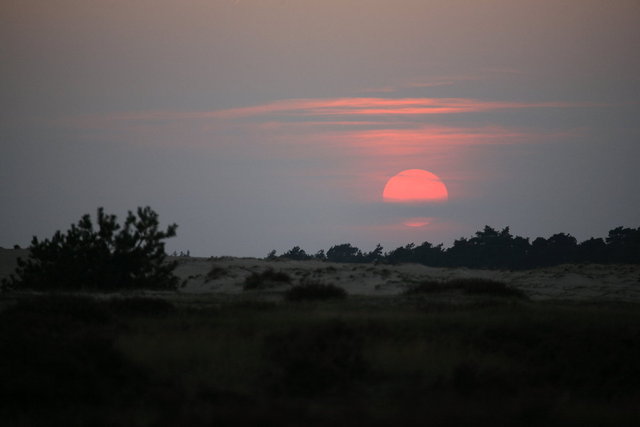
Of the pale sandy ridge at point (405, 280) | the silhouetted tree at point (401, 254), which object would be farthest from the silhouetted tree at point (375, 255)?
the pale sandy ridge at point (405, 280)

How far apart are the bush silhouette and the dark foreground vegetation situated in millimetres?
11609

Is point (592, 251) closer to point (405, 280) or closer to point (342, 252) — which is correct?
point (342, 252)

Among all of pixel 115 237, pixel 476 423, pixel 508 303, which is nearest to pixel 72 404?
pixel 476 423

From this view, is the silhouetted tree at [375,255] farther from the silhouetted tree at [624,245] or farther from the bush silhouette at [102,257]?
the bush silhouette at [102,257]

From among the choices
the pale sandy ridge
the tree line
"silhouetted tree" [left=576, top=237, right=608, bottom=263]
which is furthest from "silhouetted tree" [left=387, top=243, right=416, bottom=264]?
the pale sandy ridge

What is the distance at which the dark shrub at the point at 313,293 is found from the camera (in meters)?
27.1

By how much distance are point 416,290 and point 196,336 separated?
45.9 feet

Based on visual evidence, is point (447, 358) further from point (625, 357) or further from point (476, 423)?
point (476, 423)

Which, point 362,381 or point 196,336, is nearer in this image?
point 362,381

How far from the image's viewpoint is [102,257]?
34125 mm

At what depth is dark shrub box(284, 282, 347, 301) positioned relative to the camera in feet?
88.9

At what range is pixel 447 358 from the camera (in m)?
17.3

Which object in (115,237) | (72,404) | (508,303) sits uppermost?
(115,237)

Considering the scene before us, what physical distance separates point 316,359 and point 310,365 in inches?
13.5
